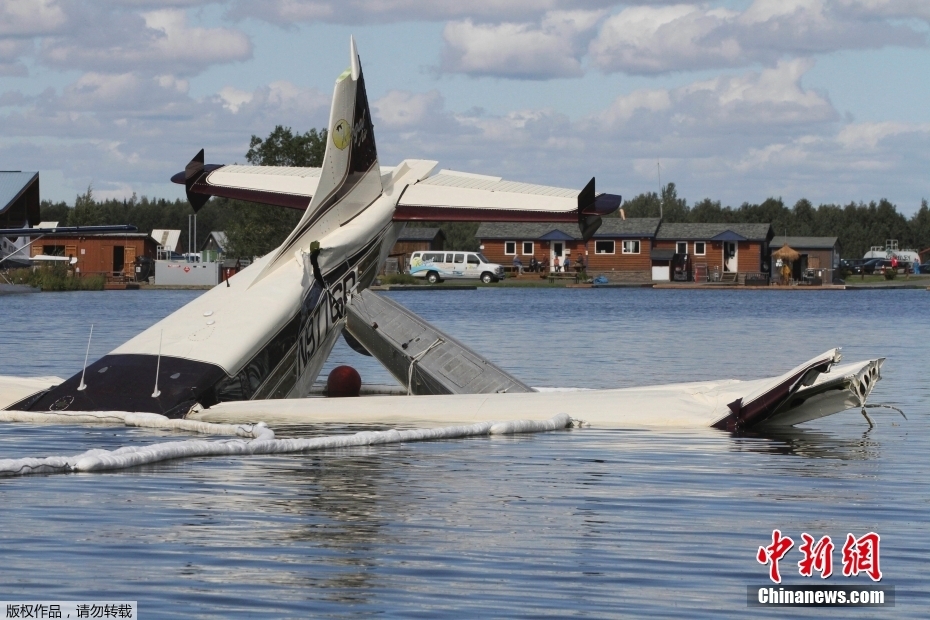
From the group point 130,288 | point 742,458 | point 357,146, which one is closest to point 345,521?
point 742,458

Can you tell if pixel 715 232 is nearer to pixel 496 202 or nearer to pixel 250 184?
pixel 250 184

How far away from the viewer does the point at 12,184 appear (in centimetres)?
8656

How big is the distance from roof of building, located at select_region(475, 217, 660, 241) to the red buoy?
75.9 metres

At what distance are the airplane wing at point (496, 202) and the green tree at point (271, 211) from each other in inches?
2902

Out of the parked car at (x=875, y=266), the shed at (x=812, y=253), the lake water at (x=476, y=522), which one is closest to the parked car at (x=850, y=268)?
the parked car at (x=875, y=266)

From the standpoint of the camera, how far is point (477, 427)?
18.2 m

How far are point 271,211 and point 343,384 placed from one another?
7711 cm

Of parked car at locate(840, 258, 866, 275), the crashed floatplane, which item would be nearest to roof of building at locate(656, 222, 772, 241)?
parked car at locate(840, 258, 866, 275)

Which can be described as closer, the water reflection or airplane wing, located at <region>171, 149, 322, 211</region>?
the water reflection

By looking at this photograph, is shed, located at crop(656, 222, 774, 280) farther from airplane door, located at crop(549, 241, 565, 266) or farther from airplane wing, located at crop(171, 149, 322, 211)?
airplane wing, located at crop(171, 149, 322, 211)

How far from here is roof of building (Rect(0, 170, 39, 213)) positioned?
277 ft

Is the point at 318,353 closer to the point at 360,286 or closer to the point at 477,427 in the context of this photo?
the point at 360,286

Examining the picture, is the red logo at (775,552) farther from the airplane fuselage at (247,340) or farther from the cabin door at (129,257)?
the cabin door at (129,257)

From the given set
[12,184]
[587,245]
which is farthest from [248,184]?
[587,245]
